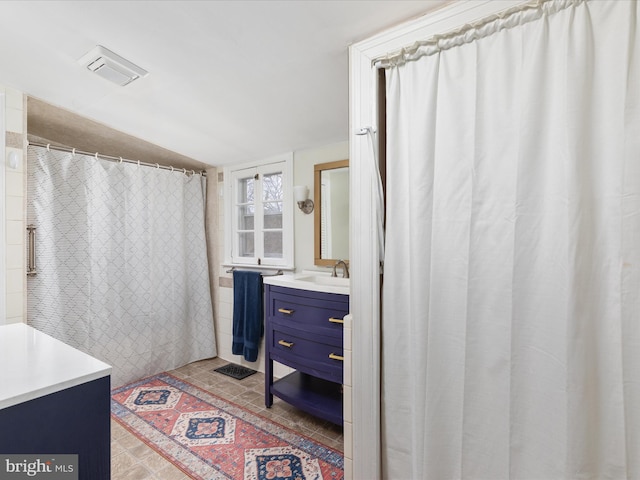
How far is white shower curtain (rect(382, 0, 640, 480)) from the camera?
3.05ft

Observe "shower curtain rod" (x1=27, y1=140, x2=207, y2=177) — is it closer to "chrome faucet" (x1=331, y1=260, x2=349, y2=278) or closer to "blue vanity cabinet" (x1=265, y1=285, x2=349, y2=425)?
"blue vanity cabinet" (x1=265, y1=285, x2=349, y2=425)

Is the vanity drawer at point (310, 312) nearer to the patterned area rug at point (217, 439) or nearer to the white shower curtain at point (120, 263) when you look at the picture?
the patterned area rug at point (217, 439)

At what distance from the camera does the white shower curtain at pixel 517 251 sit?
0.93 m

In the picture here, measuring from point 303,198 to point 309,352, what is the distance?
1.19 m

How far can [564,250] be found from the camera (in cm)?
100

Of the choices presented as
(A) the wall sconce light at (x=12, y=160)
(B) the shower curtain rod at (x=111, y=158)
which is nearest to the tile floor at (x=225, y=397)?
(A) the wall sconce light at (x=12, y=160)

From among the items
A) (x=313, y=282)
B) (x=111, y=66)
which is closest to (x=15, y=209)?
(x=111, y=66)

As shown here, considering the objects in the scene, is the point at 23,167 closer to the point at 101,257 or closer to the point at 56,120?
the point at 56,120

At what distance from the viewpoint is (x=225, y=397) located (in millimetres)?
2527

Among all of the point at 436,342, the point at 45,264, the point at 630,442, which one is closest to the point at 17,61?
the point at 45,264

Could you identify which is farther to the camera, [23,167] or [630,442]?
[23,167]

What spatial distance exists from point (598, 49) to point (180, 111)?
228 cm

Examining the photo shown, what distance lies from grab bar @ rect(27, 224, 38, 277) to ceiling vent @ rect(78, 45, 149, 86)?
1290 millimetres

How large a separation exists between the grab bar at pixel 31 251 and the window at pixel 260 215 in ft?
4.87
